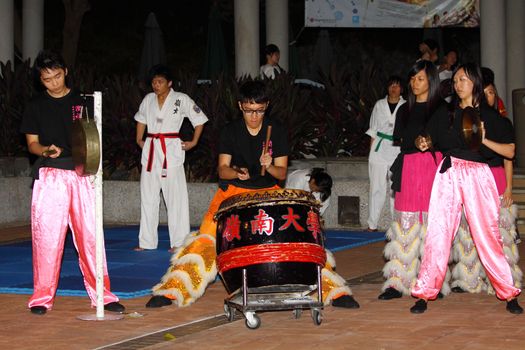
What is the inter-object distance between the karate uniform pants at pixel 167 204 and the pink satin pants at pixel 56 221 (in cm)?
392

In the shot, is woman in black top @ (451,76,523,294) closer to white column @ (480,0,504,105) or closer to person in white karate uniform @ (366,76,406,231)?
person in white karate uniform @ (366,76,406,231)

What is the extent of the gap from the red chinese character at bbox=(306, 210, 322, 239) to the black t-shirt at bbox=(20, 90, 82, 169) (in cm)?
194

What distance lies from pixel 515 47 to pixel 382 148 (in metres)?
6.94

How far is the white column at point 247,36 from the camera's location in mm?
18625

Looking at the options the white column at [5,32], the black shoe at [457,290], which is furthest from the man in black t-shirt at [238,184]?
the white column at [5,32]

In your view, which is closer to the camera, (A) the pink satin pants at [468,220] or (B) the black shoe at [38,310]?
(A) the pink satin pants at [468,220]

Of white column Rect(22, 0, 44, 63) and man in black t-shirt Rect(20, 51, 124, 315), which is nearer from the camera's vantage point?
man in black t-shirt Rect(20, 51, 124, 315)

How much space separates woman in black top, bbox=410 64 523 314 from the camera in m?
8.95

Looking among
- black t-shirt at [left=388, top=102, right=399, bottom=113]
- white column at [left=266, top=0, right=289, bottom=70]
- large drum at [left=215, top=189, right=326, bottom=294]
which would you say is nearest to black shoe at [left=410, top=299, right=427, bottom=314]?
large drum at [left=215, top=189, right=326, bottom=294]

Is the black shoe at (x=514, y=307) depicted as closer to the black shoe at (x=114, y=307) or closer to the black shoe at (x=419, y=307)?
the black shoe at (x=419, y=307)

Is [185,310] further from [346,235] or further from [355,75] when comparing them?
[355,75]

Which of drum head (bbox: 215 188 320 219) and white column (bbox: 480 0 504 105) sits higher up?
white column (bbox: 480 0 504 105)

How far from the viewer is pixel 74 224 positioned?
909cm

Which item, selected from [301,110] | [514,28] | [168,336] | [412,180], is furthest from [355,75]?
[168,336]
